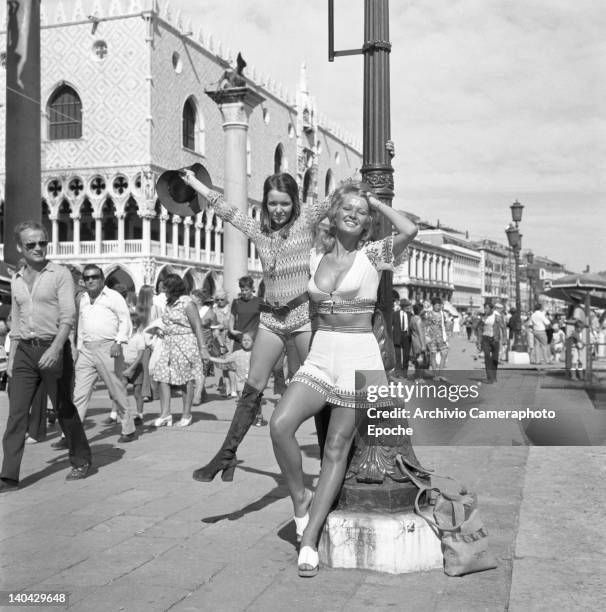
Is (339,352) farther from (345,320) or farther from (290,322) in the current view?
(290,322)

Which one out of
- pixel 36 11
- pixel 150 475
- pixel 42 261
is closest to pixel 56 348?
pixel 42 261

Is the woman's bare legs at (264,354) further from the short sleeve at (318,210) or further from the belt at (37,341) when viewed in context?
the belt at (37,341)

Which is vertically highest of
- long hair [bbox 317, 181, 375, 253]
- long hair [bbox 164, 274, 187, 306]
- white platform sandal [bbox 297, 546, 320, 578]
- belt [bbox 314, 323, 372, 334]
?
long hair [bbox 317, 181, 375, 253]

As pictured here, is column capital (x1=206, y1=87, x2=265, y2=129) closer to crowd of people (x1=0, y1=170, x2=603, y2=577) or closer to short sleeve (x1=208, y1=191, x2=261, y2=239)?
crowd of people (x1=0, y1=170, x2=603, y2=577)

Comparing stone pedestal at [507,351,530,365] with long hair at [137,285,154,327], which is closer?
long hair at [137,285,154,327]

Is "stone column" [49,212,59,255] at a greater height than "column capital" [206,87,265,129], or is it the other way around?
"column capital" [206,87,265,129]

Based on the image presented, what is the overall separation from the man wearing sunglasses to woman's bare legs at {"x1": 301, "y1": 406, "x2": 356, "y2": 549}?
8.14 feet

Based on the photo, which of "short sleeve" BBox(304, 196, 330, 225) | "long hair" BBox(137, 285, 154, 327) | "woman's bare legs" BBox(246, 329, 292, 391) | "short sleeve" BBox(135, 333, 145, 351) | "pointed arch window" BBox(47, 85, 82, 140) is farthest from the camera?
"pointed arch window" BBox(47, 85, 82, 140)

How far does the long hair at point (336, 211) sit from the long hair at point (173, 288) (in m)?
4.62

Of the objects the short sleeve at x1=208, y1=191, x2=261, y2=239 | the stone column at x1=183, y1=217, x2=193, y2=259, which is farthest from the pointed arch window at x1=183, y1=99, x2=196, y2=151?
the short sleeve at x1=208, y1=191, x2=261, y2=239

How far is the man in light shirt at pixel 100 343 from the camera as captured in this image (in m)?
6.90

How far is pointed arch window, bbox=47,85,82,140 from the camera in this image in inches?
1519

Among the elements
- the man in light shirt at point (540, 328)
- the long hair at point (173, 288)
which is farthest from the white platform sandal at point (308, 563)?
the man in light shirt at point (540, 328)

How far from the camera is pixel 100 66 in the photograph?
124 feet
